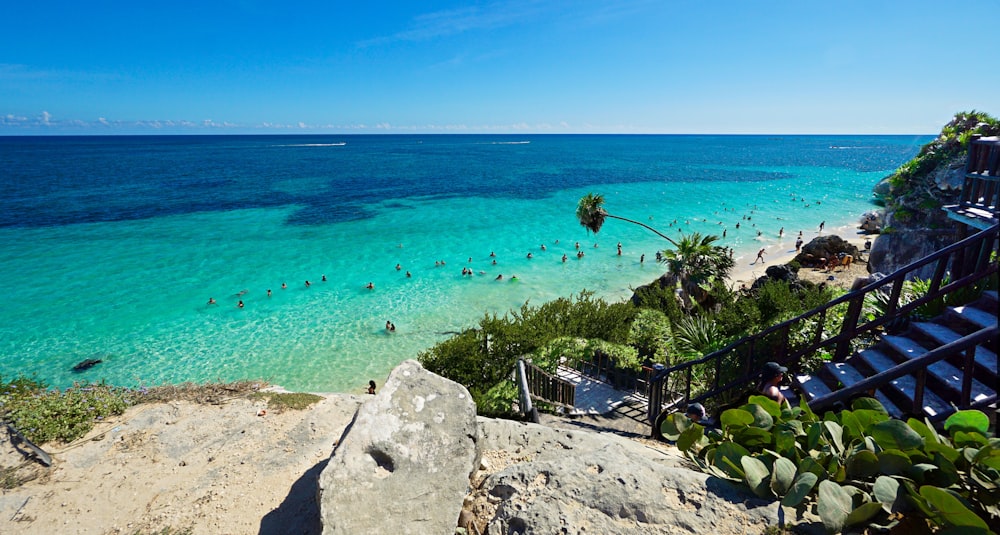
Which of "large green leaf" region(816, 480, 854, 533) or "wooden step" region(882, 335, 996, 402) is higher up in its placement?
"large green leaf" region(816, 480, 854, 533)

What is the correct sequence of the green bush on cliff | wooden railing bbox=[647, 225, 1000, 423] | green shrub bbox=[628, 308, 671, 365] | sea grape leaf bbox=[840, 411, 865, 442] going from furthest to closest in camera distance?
the green bush on cliff < green shrub bbox=[628, 308, 671, 365] < wooden railing bbox=[647, 225, 1000, 423] < sea grape leaf bbox=[840, 411, 865, 442]

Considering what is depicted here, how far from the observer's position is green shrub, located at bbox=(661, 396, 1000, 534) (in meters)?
2.89

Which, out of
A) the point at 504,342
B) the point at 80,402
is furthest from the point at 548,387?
the point at 80,402

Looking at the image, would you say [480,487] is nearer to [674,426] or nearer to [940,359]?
[674,426]

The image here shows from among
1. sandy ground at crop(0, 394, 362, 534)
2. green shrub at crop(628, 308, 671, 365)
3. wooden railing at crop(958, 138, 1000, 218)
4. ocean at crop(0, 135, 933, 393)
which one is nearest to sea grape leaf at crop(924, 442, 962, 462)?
wooden railing at crop(958, 138, 1000, 218)

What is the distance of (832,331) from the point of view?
29.1 ft

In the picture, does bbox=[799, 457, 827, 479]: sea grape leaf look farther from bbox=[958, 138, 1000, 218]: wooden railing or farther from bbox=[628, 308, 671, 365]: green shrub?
bbox=[628, 308, 671, 365]: green shrub

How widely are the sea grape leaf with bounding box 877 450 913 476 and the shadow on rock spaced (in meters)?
5.95

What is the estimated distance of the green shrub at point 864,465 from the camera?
2895 mm

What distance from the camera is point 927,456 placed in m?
3.20

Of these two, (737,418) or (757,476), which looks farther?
(737,418)

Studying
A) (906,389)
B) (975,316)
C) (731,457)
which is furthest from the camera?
(975,316)

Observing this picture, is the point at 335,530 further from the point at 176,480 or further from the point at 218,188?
the point at 218,188

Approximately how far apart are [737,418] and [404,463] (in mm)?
3259
